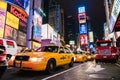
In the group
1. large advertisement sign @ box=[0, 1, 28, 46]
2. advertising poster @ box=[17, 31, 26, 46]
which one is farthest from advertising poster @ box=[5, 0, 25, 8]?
advertising poster @ box=[17, 31, 26, 46]

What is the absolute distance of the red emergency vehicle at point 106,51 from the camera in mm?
16925

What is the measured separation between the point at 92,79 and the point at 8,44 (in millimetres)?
8808

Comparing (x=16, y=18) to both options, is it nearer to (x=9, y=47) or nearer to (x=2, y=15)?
(x=2, y=15)

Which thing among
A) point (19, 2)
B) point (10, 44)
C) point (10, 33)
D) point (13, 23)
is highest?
point (19, 2)

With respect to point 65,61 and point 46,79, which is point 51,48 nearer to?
point 65,61

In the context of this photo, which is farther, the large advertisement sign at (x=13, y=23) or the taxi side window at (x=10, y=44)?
the large advertisement sign at (x=13, y=23)

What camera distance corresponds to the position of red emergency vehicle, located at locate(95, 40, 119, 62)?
55.5ft

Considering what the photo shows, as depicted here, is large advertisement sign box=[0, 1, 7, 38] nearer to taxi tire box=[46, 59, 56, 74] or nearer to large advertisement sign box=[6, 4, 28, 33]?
large advertisement sign box=[6, 4, 28, 33]

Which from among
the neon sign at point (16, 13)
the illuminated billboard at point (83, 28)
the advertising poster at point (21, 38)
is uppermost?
the illuminated billboard at point (83, 28)

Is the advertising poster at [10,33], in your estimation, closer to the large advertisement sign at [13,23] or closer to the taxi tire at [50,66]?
the large advertisement sign at [13,23]

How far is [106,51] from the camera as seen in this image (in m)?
17.5

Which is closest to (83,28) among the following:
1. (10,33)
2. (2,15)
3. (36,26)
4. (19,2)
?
(36,26)

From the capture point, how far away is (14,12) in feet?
84.4

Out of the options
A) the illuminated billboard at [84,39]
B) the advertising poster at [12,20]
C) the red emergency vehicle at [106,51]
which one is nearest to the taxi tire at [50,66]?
the red emergency vehicle at [106,51]
